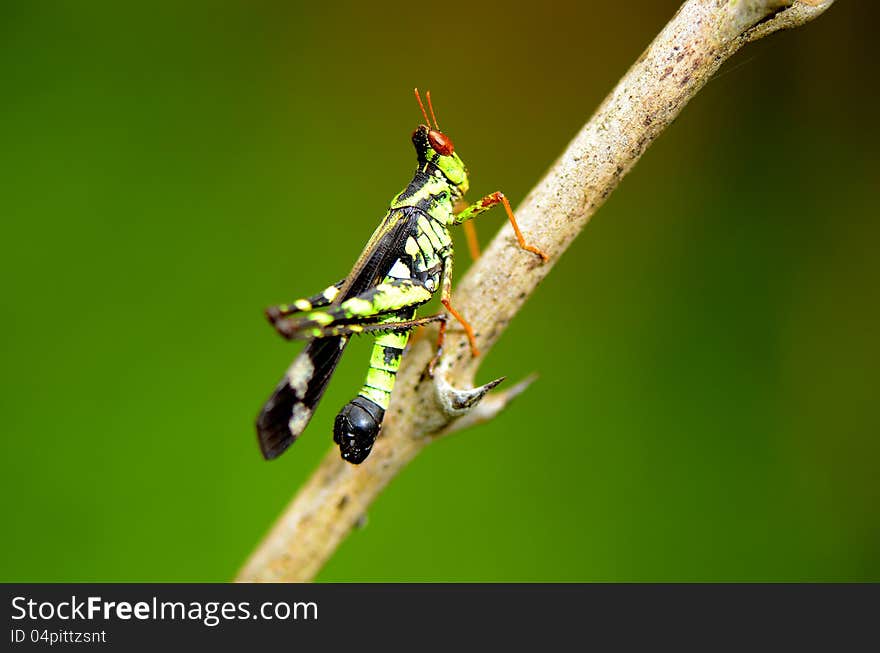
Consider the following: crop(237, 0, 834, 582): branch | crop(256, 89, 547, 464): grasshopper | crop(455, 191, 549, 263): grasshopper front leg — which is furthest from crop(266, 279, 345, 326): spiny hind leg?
crop(455, 191, 549, 263): grasshopper front leg

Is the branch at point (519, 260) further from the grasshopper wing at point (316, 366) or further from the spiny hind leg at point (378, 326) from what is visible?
the grasshopper wing at point (316, 366)

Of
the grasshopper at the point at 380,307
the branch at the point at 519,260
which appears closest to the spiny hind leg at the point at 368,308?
the grasshopper at the point at 380,307

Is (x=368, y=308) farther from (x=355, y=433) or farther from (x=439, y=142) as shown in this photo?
(x=439, y=142)

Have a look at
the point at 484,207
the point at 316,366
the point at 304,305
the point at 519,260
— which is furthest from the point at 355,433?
the point at 484,207

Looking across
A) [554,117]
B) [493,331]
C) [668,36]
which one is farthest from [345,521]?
[554,117]

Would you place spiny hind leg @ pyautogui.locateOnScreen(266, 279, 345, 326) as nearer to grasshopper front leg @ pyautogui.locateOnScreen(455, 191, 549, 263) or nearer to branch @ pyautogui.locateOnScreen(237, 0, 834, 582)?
branch @ pyautogui.locateOnScreen(237, 0, 834, 582)

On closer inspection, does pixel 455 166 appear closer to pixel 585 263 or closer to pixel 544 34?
pixel 585 263

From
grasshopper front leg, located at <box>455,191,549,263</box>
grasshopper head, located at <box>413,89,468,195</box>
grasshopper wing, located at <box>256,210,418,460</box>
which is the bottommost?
grasshopper wing, located at <box>256,210,418,460</box>
